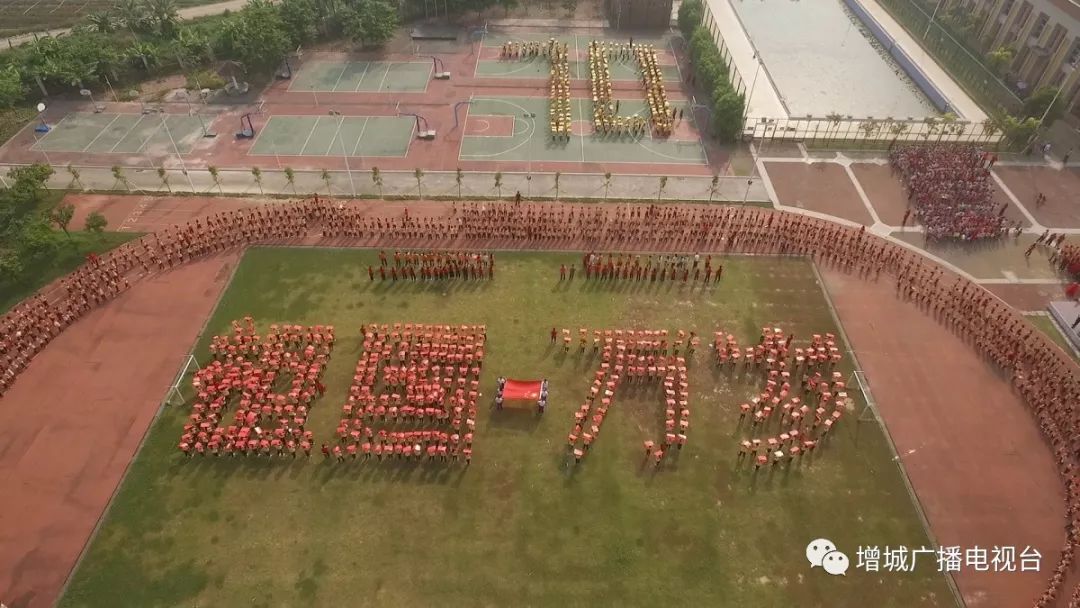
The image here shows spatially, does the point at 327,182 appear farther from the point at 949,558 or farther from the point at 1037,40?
the point at 1037,40

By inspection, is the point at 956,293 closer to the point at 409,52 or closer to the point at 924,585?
the point at 924,585

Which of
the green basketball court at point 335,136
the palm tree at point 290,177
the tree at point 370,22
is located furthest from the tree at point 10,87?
the tree at point 370,22

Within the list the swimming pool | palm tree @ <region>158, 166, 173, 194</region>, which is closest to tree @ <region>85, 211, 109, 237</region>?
palm tree @ <region>158, 166, 173, 194</region>

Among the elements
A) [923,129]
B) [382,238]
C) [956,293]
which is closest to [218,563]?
[382,238]

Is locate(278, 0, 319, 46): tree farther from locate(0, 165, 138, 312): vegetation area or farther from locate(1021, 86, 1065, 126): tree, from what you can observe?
locate(1021, 86, 1065, 126): tree

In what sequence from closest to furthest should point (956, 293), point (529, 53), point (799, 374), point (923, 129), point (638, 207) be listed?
point (799, 374), point (956, 293), point (638, 207), point (923, 129), point (529, 53)

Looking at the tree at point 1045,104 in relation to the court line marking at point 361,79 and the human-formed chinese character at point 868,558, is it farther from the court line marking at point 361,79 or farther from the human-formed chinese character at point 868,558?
the court line marking at point 361,79

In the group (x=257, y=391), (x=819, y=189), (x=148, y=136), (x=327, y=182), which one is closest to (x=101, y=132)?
(x=148, y=136)

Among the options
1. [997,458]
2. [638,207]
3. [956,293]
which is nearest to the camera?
[997,458]
